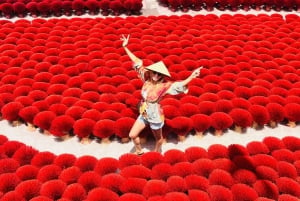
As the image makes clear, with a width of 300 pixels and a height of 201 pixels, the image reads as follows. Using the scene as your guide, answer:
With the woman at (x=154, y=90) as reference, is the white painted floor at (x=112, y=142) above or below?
below

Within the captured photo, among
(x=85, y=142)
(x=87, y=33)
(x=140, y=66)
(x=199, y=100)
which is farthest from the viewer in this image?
(x=87, y=33)

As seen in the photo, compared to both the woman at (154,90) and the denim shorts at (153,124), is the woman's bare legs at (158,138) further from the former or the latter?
the denim shorts at (153,124)

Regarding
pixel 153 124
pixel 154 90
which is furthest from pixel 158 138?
pixel 154 90

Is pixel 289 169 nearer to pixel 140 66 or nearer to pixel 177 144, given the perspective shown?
pixel 177 144

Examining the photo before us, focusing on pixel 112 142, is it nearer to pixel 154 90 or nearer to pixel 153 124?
pixel 153 124

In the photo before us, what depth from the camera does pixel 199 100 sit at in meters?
8.33

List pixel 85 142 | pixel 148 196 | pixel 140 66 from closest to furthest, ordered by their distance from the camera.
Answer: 1. pixel 148 196
2. pixel 140 66
3. pixel 85 142

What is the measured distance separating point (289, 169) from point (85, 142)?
4118mm

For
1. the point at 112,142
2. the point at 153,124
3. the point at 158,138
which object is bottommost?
the point at 112,142

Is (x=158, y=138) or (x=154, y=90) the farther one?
(x=158, y=138)

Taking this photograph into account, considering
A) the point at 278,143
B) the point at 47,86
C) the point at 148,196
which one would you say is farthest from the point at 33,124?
the point at 278,143

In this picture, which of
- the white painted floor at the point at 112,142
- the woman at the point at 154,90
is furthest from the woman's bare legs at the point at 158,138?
the white painted floor at the point at 112,142

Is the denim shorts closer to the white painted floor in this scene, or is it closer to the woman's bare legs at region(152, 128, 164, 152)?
the woman's bare legs at region(152, 128, 164, 152)

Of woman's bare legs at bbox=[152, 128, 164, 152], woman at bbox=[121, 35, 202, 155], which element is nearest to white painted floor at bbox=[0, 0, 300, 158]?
woman's bare legs at bbox=[152, 128, 164, 152]
